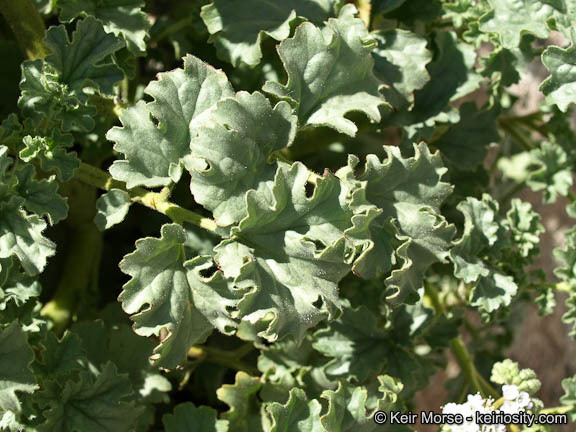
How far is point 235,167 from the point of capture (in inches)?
51.3

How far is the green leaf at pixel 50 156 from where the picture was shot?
142 centimetres

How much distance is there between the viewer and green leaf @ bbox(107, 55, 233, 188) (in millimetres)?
1361

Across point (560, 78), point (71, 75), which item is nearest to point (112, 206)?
point (71, 75)

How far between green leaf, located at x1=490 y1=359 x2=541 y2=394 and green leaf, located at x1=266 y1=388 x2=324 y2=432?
37 centimetres

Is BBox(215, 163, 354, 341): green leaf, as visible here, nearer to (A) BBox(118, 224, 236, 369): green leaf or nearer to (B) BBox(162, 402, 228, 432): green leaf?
(A) BBox(118, 224, 236, 369): green leaf

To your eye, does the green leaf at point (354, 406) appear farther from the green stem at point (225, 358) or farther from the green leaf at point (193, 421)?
the green stem at point (225, 358)

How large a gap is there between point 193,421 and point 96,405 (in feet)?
0.72

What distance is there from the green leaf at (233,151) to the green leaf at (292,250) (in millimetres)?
43

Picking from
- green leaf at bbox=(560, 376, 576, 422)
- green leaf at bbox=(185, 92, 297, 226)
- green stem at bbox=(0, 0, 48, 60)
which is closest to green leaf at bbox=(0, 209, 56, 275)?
green leaf at bbox=(185, 92, 297, 226)

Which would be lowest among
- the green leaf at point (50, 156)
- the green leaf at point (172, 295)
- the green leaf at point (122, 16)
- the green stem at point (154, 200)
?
the green leaf at point (172, 295)

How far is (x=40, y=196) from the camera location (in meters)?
1.42

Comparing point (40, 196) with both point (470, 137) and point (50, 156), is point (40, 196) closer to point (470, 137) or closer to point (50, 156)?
point (50, 156)

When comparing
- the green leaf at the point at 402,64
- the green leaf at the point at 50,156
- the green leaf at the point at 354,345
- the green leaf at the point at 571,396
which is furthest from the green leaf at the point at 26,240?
the green leaf at the point at 571,396

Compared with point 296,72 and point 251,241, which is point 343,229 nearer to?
point 251,241
